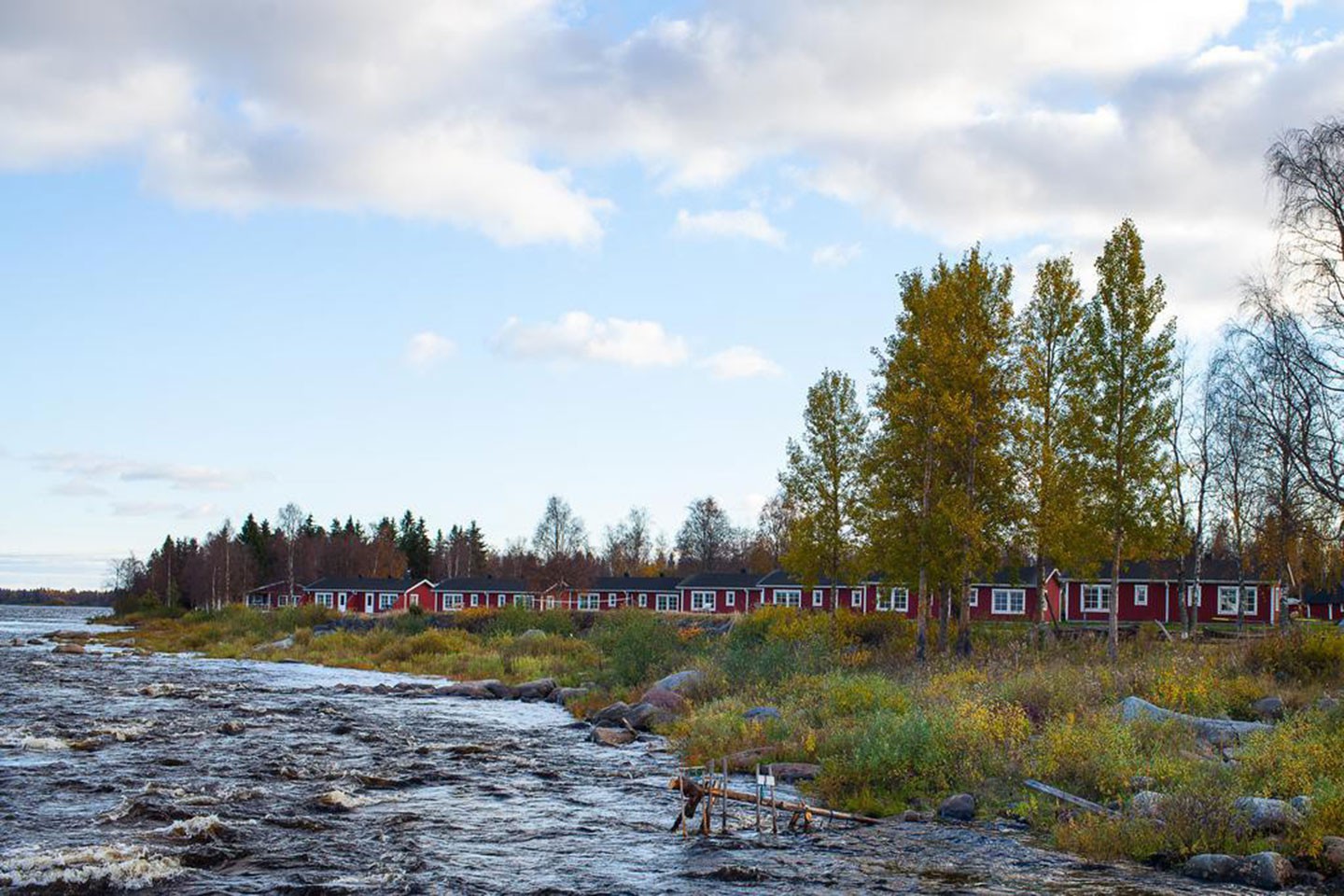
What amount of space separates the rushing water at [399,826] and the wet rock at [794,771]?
217 cm

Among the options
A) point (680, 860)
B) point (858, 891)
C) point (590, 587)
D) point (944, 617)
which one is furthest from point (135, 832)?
point (590, 587)

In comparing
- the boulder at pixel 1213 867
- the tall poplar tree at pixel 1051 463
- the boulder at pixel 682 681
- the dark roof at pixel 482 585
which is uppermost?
the tall poplar tree at pixel 1051 463

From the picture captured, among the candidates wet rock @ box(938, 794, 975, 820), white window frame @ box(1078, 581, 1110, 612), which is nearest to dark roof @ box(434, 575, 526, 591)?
white window frame @ box(1078, 581, 1110, 612)

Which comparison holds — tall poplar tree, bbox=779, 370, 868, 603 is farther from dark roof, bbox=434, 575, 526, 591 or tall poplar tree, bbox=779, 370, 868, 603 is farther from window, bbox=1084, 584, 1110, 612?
dark roof, bbox=434, 575, 526, 591

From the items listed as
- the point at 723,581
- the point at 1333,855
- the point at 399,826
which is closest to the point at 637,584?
the point at 723,581

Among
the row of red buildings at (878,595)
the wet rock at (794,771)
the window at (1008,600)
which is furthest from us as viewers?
the window at (1008,600)

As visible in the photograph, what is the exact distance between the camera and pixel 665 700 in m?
29.9

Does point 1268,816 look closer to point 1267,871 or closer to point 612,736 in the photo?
point 1267,871

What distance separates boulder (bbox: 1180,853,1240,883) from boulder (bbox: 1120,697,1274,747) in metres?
5.96

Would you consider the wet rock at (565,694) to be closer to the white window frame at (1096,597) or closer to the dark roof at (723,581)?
the white window frame at (1096,597)

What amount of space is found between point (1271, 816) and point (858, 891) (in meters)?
5.85

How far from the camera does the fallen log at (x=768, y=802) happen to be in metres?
15.6

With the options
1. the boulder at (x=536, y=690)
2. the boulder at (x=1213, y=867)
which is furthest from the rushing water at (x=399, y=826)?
the boulder at (x=536, y=690)

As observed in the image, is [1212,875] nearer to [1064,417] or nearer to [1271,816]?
[1271,816]
